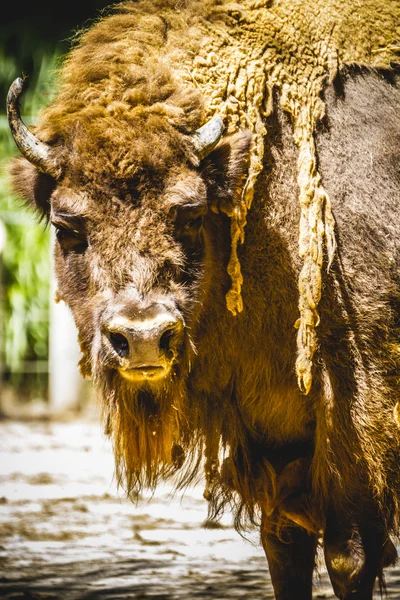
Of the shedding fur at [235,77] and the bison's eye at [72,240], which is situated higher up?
the shedding fur at [235,77]

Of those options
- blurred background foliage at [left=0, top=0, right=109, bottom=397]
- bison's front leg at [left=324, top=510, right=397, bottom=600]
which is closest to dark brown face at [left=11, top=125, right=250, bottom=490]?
bison's front leg at [left=324, top=510, right=397, bottom=600]

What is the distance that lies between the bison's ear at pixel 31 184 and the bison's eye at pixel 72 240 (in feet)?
0.58

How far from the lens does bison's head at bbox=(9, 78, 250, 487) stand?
3.16 m

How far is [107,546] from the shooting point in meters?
5.43

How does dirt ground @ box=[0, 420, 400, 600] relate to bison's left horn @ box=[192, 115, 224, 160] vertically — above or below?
below

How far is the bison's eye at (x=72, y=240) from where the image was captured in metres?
3.39

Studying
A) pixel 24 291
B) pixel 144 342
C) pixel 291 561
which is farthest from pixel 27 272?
pixel 144 342

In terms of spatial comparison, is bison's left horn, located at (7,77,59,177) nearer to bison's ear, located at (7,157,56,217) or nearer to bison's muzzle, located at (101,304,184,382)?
bison's ear, located at (7,157,56,217)

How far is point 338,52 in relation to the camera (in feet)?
12.5

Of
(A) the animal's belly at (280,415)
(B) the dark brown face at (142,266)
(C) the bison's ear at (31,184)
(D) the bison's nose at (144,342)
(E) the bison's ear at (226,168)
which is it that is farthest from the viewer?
(A) the animal's belly at (280,415)

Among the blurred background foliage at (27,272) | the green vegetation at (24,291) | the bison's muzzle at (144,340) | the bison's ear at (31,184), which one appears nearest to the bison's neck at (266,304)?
the bison's muzzle at (144,340)

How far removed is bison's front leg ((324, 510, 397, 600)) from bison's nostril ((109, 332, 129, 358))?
1139 millimetres

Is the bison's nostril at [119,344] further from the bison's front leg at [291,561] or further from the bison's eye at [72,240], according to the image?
the bison's front leg at [291,561]

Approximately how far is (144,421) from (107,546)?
2.18 m
